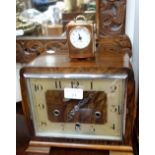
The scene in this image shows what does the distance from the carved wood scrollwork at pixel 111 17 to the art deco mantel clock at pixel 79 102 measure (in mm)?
143

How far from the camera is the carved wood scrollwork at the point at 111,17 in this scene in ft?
2.78

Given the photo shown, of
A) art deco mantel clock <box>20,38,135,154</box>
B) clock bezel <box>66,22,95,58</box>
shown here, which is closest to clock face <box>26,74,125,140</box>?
art deco mantel clock <box>20,38,135,154</box>

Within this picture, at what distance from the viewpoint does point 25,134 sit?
0.89 meters

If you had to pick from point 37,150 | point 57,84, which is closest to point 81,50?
point 57,84

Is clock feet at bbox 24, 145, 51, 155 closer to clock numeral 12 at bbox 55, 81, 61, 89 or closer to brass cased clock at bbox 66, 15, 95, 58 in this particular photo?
clock numeral 12 at bbox 55, 81, 61, 89

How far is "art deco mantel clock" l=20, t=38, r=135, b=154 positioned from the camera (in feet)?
2.28

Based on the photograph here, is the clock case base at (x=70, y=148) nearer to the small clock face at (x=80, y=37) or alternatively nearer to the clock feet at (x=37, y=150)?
the clock feet at (x=37, y=150)

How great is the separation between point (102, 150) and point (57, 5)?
63 cm

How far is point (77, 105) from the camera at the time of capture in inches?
29.3

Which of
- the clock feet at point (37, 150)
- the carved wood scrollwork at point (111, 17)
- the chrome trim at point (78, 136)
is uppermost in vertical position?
the carved wood scrollwork at point (111, 17)

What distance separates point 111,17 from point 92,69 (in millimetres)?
303

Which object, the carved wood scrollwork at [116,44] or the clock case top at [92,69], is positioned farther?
the carved wood scrollwork at [116,44]

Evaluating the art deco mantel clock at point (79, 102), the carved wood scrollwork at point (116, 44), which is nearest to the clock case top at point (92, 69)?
the art deco mantel clock at point (79, 102)
